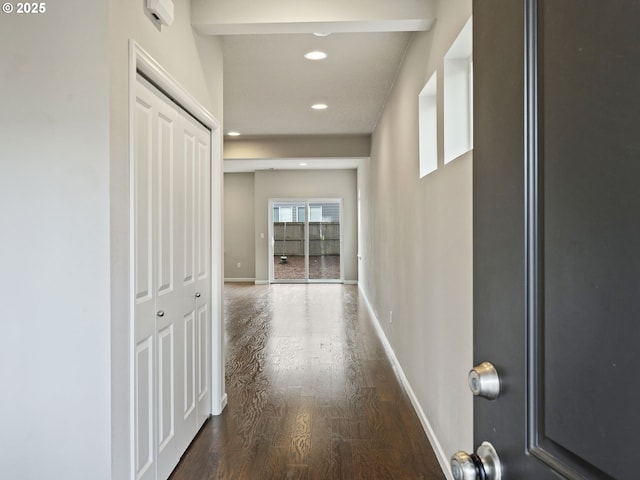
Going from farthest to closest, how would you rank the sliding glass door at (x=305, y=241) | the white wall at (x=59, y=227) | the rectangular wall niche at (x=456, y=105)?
the sliding glass door at (x=305, y=241) < the rectangular wall niche at (x=456, y=105) < the white wall at (x=59, y=227)

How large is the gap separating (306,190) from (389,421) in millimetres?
7993

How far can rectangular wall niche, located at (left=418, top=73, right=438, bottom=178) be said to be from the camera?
9.62 ft

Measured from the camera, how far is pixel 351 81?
4.31m

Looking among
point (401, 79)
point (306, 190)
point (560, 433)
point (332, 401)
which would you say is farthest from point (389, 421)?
point (306, 190)

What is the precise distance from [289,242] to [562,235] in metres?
10.2

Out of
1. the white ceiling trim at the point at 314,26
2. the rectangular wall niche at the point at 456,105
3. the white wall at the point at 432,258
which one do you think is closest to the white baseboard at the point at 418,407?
the white wall at the point at 432,258

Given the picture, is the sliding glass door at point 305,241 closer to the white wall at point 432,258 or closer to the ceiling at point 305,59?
the ceiling at point 305,59

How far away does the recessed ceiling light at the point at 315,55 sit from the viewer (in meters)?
3.58

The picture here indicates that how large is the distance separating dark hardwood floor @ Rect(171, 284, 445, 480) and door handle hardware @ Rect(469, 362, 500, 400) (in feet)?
5.91

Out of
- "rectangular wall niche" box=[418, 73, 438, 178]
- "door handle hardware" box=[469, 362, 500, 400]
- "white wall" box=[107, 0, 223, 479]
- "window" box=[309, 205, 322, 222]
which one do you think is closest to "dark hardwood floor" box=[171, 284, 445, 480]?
"white wall" box=[107, 0, 223, 479]

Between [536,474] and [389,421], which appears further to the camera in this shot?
[389,421]

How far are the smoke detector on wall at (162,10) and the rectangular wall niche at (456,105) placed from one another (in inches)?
54.6

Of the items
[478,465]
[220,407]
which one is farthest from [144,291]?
[478,465]

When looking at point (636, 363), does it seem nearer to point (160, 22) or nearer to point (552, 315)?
point (552, 315)
